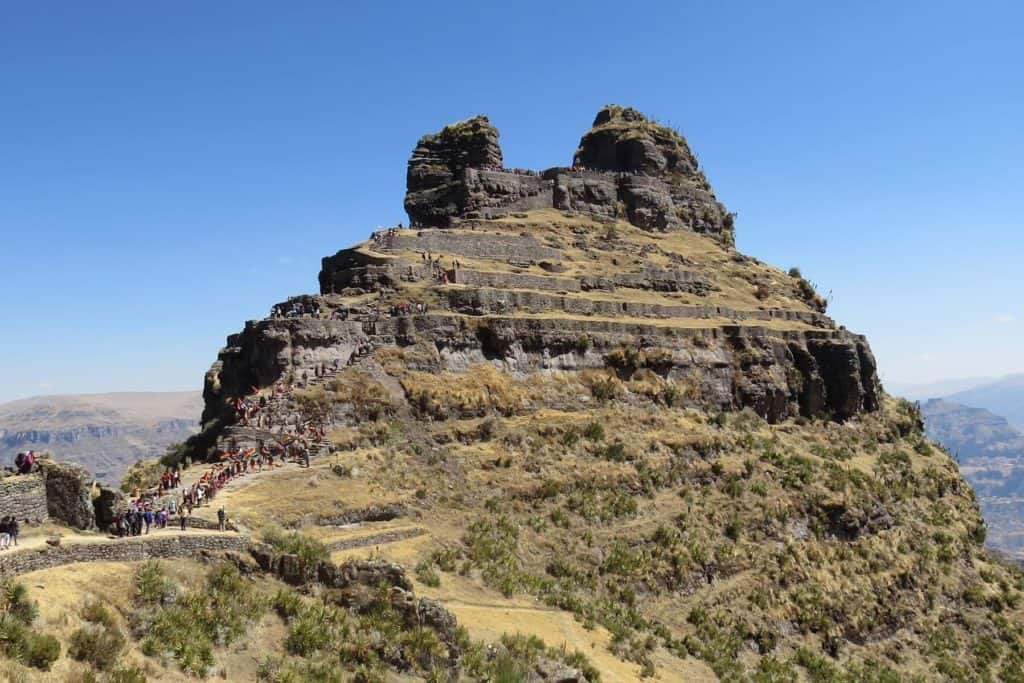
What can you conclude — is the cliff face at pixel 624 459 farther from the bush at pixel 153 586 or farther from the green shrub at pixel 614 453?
the bush at pixel 153 586

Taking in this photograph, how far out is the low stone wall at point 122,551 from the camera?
46.3 ft

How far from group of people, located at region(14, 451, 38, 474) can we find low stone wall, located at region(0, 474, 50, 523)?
A: 432mm

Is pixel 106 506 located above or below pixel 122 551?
above

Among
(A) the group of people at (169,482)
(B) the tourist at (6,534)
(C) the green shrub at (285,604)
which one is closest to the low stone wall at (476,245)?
(A) the group of people at (169,482)

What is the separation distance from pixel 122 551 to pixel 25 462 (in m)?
3.56

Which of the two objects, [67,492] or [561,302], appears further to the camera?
[561,302]

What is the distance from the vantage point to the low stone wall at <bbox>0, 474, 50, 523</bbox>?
1600 centimetres

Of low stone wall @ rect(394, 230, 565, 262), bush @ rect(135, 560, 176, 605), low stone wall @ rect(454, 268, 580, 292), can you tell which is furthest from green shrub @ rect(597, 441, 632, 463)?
bush @ rect(135, 560, 176, 605)

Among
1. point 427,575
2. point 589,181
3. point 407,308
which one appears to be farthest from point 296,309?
point 589,181

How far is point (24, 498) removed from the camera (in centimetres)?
1636

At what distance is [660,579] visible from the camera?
2908 cm

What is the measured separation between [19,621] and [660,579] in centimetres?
2139

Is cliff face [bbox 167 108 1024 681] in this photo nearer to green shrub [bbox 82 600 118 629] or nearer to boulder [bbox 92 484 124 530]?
boulder [bbox 92 484 124 530]

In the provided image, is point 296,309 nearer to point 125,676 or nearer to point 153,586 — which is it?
point 153,586
